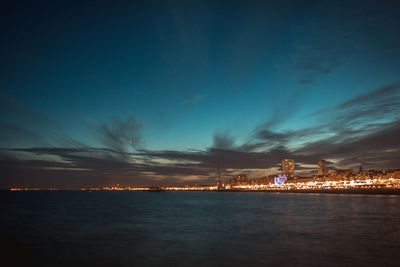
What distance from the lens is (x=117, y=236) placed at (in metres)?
31.6

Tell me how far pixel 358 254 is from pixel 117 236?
24.5 m

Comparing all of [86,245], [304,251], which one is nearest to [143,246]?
[86,245]

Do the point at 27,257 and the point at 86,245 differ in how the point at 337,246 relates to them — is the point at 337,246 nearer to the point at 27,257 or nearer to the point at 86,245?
the point at 86,245

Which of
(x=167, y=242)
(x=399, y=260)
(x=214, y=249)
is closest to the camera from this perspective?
(x=399, y=260)

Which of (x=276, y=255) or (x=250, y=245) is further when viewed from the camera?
(x=250, y=245)

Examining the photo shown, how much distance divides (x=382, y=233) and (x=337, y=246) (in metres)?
9.74

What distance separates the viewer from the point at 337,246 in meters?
23.3

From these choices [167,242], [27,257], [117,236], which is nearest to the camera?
[27,257]

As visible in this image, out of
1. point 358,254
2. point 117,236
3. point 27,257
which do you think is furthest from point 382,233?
point 27,257

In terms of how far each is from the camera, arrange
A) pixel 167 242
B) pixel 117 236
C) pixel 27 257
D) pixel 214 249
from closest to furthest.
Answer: pixel 27 257
pixel 214 249
pixel 167 242
pixel 117 236

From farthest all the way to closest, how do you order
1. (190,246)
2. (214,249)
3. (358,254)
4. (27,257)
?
(190,246), (214,249), (27,257), (358,254)

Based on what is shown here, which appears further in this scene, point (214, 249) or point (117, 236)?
point (117, 236)

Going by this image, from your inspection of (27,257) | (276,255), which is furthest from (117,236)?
(276,255)

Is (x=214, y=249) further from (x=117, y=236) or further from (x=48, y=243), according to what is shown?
(x=48, y=243)
